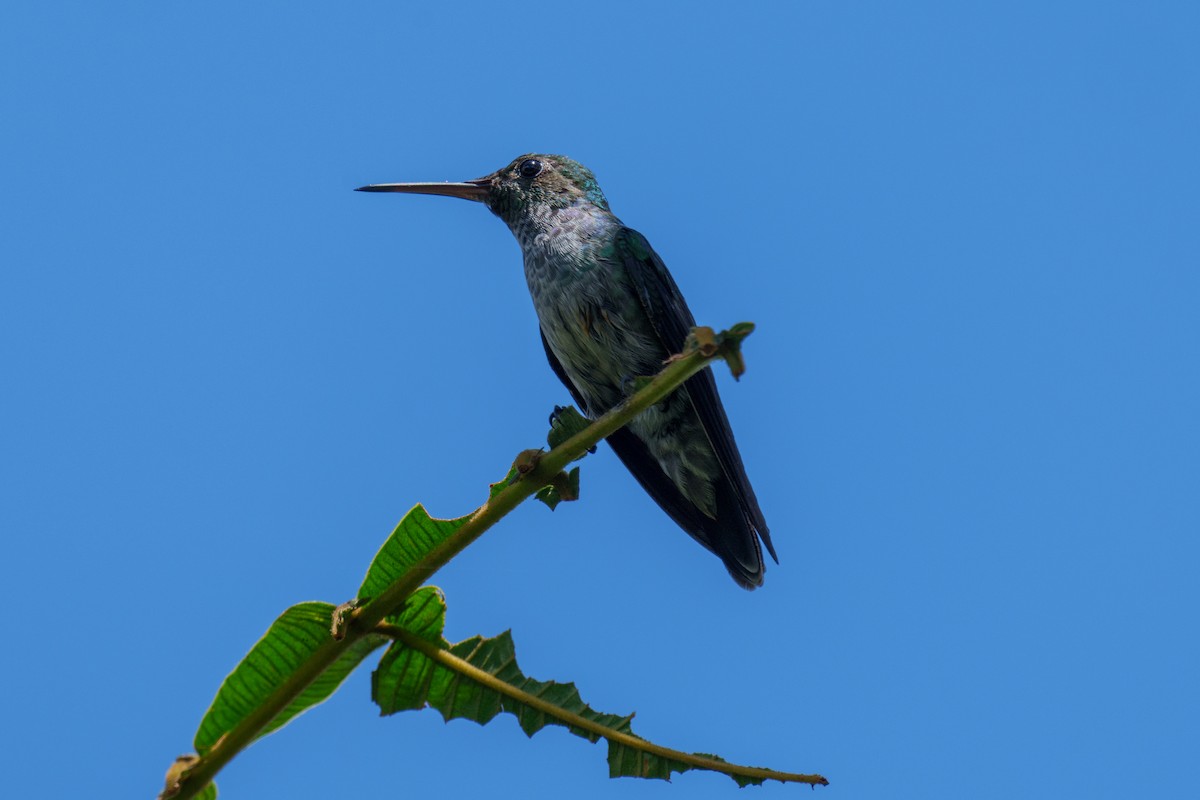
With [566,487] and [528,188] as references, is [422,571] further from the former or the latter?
[528,188]

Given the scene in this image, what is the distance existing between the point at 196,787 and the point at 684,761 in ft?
3.77

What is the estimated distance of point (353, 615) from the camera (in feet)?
7.52

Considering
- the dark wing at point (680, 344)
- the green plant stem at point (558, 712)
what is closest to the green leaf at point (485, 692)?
the green plant stem at point (558, 712)

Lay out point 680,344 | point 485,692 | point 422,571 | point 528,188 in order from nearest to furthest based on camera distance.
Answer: point 422,571 < point 485,692 < point 680,344 < point 528,188

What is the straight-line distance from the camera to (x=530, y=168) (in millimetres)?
6531

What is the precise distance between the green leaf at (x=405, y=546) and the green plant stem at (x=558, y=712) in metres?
0.09

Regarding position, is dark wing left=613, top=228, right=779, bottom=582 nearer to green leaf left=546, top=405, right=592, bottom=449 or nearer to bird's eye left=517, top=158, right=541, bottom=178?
bird's eye left=517, top=158, right=541, bottom=178

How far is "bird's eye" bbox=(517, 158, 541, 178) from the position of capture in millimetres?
6512

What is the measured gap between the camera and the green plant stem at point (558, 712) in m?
2.50

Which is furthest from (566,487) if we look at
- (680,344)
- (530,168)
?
(530,168)

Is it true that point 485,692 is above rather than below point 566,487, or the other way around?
below

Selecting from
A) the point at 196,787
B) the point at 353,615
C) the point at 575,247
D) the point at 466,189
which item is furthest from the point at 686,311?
the point at 196,787

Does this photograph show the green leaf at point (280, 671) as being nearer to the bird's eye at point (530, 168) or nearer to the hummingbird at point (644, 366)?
the hummingbird at point (644, 366)

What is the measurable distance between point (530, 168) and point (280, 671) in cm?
456
